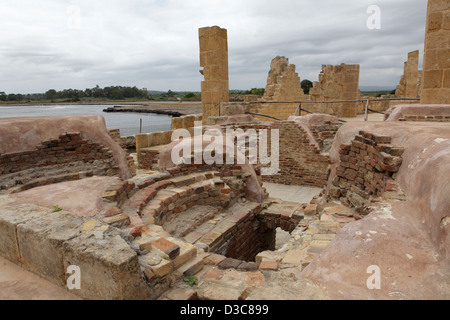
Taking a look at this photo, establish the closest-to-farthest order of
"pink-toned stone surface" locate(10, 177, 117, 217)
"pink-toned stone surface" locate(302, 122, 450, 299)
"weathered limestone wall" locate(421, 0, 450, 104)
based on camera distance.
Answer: "pink-toned stone surface" locate(302, 122, 450, 299)
"pink-toned stone surface" locate(10, 177, 117, 217)
"weathered limestone wall" locate(421, 0, 450, 104)

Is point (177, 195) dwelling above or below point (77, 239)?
below

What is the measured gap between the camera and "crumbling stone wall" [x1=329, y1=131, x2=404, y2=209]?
3447mm

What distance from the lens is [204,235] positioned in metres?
4.23

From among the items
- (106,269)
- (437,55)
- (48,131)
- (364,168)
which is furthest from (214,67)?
(106,269)

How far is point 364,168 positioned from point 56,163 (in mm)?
5482

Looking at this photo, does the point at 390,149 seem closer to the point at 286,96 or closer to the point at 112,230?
the point at 112,230

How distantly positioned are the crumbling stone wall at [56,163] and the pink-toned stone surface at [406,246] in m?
4.45

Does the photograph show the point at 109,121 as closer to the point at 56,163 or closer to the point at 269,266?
the point at 56,163

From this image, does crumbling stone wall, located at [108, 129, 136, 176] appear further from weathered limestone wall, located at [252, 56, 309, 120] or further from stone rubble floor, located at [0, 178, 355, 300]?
weathered limestone wall, located at [252, 56, 309, 120]

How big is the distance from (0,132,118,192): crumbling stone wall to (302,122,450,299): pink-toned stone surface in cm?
445

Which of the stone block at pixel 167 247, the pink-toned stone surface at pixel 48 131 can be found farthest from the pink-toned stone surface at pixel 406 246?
the pink-toned stone surface at pixel 48 131

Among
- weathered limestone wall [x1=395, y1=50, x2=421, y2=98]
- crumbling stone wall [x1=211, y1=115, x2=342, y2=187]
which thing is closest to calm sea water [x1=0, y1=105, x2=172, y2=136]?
crumbling stone wall [x1=211, y1=115, x2=342, y2=187]
